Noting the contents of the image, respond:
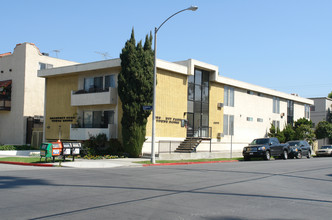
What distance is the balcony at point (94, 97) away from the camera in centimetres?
2822

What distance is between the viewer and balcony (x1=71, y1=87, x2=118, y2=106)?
28.2 m

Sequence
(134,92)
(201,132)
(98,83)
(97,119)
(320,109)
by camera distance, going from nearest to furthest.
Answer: (134,92) < (97,119) < (98,83) < (201,132) < (320,109)

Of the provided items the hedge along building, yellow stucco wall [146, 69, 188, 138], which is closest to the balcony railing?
the hedge along building

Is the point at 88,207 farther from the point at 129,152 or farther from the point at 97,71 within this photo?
the point at 97,71

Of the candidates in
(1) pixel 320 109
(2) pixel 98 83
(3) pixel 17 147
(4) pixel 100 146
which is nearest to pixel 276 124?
(1) pixel 320 109

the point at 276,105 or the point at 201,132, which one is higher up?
the point at 276,105

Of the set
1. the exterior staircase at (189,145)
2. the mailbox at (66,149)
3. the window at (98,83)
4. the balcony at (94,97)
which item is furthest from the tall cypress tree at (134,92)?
the mailbox at (66,149)

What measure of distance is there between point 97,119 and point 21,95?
11.4 m

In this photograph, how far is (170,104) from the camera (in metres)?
30.6

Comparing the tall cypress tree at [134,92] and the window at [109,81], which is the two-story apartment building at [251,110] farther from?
the window at [109,81]

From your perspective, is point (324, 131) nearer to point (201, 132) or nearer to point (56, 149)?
point (201, 132)

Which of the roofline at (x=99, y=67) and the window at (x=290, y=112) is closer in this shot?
the roofline at (x=99, y=67)

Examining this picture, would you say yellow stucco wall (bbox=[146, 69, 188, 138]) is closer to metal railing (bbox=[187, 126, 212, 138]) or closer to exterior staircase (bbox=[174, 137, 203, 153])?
exterior staircase (bbox=[174, 137, 203, 153])

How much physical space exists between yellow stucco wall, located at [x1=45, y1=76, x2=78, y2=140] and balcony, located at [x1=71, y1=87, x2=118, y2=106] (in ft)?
4.26
